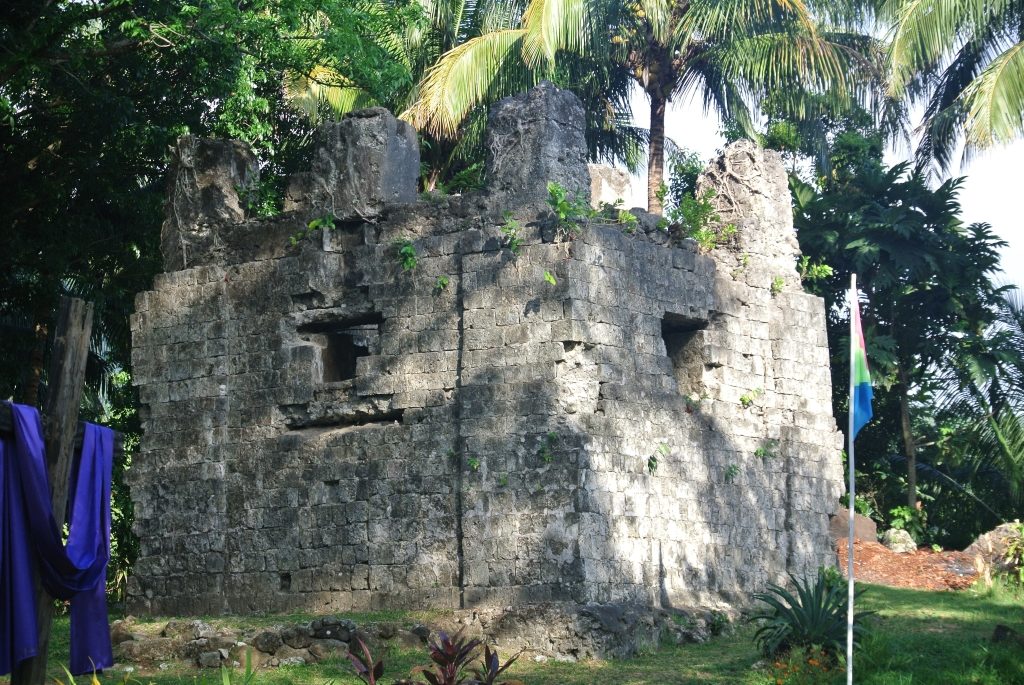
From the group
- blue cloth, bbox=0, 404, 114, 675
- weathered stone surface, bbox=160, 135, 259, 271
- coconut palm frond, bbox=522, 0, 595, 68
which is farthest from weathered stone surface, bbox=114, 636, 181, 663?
coconut palm frond, bbox=522, 0, 595, 68

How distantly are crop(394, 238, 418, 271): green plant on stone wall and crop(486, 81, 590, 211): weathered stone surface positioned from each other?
986 mm

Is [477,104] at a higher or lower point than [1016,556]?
higher

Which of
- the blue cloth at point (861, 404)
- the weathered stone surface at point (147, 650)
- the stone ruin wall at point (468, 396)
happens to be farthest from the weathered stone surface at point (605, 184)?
the weathered stone surface at point (147, 650)

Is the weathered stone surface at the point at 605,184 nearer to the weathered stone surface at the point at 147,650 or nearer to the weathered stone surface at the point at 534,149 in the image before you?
the weathered stone surface at the point at 534,149

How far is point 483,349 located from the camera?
14930mm

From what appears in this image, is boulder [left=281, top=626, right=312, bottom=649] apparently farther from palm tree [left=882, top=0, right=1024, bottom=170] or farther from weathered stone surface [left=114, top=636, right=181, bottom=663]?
palm tree [left=882, top=0, right=1024, bottom=170]

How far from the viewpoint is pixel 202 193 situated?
56.0 ft

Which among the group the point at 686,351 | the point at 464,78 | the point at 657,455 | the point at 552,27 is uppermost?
the point at 552,27

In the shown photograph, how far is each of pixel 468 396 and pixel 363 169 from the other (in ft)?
9.39

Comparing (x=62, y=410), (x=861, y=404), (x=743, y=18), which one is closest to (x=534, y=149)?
(x=861, y=404)

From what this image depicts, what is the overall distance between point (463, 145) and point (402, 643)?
13055 mm

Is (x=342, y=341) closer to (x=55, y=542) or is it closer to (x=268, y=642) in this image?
(x=268, y=642)

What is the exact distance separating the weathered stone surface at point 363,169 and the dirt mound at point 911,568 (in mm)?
7210

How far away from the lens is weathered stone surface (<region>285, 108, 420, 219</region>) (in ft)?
52.8
